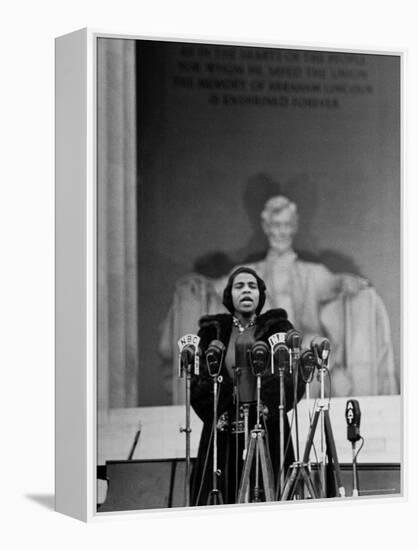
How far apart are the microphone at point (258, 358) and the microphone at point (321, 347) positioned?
13.2 inches

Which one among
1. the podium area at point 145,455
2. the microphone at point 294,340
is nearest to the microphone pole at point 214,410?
the podium area at point 145,455

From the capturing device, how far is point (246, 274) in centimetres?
983

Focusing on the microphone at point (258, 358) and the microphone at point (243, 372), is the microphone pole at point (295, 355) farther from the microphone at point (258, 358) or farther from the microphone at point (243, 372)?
the microphone at point (243, 372)

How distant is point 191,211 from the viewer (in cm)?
970

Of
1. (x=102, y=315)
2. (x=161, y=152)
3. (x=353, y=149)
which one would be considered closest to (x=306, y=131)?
(x=353, y=149)

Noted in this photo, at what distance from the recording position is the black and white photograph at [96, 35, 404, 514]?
31.1 feet

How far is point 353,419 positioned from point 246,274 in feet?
3.71

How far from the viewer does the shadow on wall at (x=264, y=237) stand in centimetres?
976

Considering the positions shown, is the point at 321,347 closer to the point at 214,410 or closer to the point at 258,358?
the point at 258,358

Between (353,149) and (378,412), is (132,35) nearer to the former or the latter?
(353,149)

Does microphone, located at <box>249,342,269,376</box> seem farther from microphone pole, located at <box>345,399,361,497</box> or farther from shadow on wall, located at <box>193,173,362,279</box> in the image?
microphone pole, located at <box>345,399,361,497</box>

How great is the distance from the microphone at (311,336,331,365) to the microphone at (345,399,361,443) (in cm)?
31

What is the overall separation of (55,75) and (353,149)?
1861mm

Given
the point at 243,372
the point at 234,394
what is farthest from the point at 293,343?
the point at 234,394
